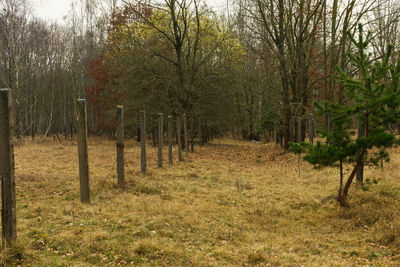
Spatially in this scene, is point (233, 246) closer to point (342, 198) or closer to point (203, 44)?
point (342, 198)

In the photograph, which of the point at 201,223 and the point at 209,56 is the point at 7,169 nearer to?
the point at 201,223

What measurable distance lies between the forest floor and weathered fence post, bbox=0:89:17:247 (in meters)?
0.25

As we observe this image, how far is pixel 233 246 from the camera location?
513 cm

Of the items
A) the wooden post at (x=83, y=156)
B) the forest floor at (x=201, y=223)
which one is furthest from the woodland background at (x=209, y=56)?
the wooden post at (x=83, y=156)

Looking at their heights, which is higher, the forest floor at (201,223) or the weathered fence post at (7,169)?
the weathered fence post at (7,169)

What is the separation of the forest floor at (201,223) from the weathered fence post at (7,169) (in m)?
0.25

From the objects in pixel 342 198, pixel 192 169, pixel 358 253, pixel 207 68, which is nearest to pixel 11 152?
pixel 358 253

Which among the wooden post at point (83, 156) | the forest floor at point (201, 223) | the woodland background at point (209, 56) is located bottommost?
the forest floor at point (201, 223)

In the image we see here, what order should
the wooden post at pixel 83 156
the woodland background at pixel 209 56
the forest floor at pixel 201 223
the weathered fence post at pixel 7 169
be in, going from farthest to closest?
the woodland background at pixel 209 56 → the wooden post at pixel 83 156 → the forest floor at pixel 201 223 → the weathered fence post at pixel 7 169

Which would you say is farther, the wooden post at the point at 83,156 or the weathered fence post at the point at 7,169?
the wooden post at the point at 83,156

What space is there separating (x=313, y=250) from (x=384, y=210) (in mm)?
2201

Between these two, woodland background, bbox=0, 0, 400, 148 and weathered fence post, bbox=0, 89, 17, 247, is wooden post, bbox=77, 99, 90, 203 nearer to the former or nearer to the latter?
weathered fence post, bbox=0, 89, 17, 247

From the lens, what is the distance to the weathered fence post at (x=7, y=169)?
407 centimetres

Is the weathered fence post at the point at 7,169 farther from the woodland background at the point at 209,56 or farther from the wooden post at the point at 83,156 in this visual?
the woodland background at the point at 209,56
